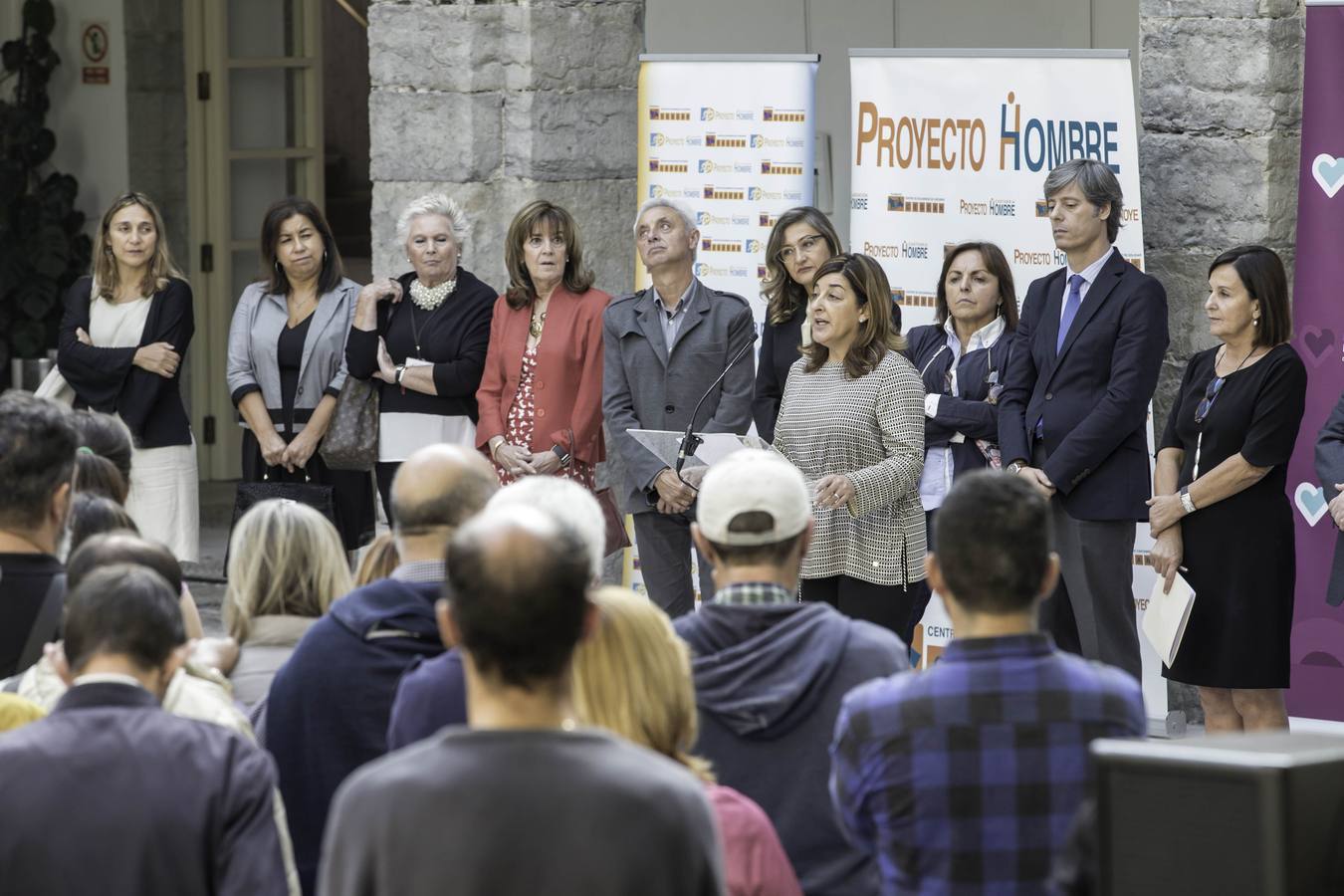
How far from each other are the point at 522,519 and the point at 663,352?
3857 millimetres

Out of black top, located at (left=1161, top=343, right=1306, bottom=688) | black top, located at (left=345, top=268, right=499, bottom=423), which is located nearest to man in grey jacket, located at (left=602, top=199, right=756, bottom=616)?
black top, located at (left=345, top=268, right=499, bottom=423)

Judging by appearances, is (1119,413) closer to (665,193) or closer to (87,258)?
(665,193)

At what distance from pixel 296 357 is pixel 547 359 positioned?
35.5 inches

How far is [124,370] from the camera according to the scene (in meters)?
6.37

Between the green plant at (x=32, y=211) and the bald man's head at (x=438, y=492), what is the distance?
6.84 meters

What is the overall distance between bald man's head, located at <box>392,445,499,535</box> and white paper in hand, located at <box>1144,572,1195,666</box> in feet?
8.08

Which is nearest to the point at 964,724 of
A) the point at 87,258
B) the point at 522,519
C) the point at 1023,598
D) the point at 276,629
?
the point at 1023,598

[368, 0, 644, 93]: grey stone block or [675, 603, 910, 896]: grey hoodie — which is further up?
[368, 0, 644, 93]: grey stone block

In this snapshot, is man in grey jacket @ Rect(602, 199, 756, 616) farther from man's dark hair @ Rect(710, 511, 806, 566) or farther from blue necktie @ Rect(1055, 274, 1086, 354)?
man's dark hair @ Rect(710, 511, 806, 566)

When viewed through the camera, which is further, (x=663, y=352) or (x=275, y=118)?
(x=275, y=118)

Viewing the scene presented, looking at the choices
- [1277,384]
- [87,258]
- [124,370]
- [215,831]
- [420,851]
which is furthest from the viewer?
[87,258]

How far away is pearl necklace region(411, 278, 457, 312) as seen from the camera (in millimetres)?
6219

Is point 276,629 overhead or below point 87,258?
below

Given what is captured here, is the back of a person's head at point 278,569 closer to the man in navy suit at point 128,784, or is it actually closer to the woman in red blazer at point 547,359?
the man in navy suit at point 128,784
